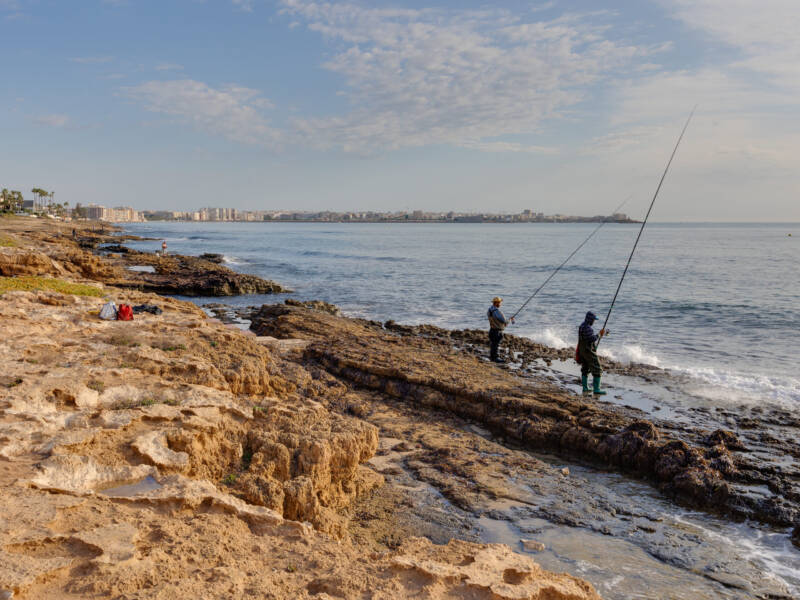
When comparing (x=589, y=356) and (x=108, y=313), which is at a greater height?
(x=108, y=313)

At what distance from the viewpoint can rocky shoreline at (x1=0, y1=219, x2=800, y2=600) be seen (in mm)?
3725

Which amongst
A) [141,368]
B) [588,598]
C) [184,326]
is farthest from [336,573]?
[184,326]

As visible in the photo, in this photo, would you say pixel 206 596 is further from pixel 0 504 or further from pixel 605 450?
pixel 605 450

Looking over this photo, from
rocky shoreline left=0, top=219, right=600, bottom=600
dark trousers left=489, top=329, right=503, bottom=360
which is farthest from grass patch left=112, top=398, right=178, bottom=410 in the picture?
dark trousers left=489, top=329, right=503, bottom=360

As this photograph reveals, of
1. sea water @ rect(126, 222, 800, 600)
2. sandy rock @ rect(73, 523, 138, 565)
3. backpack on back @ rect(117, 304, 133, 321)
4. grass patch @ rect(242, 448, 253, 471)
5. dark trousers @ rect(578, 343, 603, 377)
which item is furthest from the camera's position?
dark trousers @ rect(578, 343, 603, 377)

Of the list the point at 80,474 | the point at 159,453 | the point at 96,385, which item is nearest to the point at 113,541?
the point at 80,474

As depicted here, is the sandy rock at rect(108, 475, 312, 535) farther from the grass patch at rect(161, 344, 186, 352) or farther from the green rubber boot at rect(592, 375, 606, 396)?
the green rubber boot at rect(592, 375, 606, 396)

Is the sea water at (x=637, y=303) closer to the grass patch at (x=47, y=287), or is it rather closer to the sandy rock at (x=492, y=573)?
the sandy rock at (x=492, y=573)

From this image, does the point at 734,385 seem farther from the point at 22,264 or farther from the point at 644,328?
the point at 22,264

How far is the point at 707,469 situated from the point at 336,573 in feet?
20.2

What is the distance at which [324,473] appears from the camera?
586 cm

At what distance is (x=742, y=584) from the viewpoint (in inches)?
210

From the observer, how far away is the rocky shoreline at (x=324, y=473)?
3.72m

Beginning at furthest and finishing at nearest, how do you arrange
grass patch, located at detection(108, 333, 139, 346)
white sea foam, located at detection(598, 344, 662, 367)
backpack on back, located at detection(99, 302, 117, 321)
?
white sea foam, located at detection(598, 344, 662, 367)
backpack on back, located at detection(99, 302, 117, 321)
grass patch, located at detection(108, 333, 139, 346)
